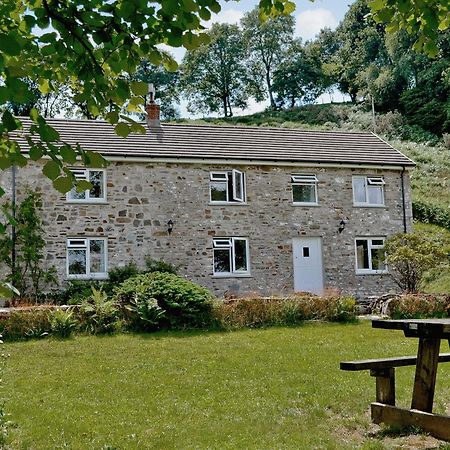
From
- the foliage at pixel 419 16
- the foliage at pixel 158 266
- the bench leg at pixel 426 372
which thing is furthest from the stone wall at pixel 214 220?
the foliage at pixel 419 16

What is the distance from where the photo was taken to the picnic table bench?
6215mm

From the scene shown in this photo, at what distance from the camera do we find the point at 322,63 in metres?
71.0

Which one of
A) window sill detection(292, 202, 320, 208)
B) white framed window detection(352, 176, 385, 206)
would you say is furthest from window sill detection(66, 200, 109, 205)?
white framed window detection(352, 176, 385, 206)

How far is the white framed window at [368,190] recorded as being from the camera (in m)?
23.5

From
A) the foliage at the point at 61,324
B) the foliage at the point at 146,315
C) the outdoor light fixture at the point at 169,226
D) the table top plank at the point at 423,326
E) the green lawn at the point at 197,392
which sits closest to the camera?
the table top plank at the point at 423,326

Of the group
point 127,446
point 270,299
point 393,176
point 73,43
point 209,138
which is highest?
point 209,138

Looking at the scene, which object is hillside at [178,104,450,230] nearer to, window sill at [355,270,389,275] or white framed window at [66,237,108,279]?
window sill at [355,270,389,275]

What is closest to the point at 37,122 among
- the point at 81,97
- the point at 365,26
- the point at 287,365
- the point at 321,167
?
the point at 81,97

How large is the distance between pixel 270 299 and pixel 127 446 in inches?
395

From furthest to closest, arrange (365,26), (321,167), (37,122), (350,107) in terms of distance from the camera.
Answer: (365,26) < (350,107) < (321,167) < (37,122)

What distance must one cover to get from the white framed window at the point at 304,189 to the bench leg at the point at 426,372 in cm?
1631

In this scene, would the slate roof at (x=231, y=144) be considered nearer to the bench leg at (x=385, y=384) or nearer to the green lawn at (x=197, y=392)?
the green lawn at (x=197, y=392)

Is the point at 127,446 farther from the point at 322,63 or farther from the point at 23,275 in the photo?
the point at 322,63

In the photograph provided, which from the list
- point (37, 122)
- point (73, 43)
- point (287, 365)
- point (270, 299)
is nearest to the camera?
point (37, 122)
